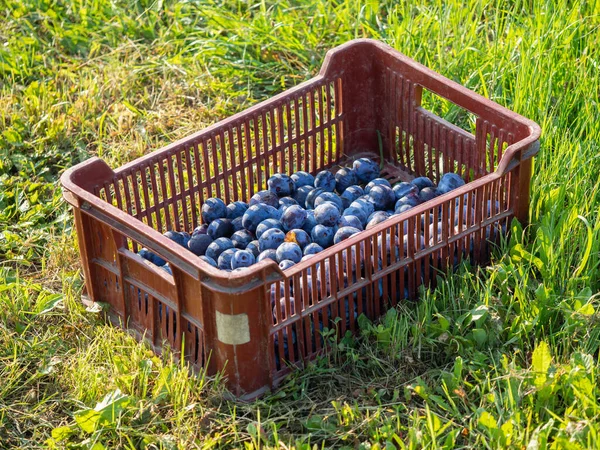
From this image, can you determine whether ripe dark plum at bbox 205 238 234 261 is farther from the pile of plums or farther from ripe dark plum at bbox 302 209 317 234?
ripe dark plum at bbox 302 209 317 234

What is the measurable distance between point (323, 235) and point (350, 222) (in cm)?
10

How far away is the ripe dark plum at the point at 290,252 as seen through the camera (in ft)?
10.3

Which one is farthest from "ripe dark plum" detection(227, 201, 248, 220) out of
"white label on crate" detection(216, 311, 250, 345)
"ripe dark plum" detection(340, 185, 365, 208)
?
"white label on crate" detection(216, 311, 250, 345)

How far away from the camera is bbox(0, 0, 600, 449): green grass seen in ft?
9.31

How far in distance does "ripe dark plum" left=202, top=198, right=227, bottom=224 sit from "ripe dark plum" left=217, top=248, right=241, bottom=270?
0.30 m

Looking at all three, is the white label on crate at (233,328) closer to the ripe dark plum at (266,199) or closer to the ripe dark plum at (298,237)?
the ripe dark plum at (298,237)

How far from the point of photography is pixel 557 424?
2.77 meters

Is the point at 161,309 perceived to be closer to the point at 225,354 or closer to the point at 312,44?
the point at 225,354

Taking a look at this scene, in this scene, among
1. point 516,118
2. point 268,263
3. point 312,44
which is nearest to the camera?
point 268,263

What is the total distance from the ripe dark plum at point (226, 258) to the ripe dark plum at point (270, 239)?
0.09 metres

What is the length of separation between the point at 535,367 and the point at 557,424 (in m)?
0.16

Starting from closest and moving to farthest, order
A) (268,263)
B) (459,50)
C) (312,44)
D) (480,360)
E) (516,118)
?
(268,263), (480,360), (516,118), (459,50), (312,44)

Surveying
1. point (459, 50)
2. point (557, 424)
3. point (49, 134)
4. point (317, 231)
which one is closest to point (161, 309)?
point (317, 231)

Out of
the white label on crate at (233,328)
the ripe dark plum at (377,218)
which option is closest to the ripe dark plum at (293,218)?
the ripe dark plum at (377,218)
